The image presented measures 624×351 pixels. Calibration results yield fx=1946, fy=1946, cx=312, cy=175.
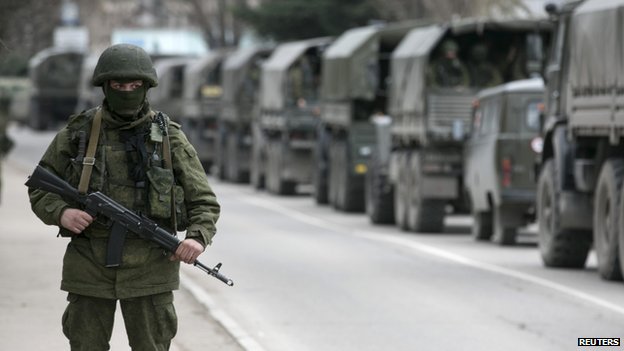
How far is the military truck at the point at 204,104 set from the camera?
49344mm

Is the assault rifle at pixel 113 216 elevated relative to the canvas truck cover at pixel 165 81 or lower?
elevated

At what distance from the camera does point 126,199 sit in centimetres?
810

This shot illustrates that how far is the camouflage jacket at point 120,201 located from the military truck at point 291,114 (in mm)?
29879

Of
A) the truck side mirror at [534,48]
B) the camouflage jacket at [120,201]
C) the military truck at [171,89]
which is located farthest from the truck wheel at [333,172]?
the camouflage jacket at [120,201]

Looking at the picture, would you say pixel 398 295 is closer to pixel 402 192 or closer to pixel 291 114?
pixel 402 192

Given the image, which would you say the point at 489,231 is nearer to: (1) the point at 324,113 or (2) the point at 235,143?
(1) the point at 324,113

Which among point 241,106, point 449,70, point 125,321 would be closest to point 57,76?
point 241,106

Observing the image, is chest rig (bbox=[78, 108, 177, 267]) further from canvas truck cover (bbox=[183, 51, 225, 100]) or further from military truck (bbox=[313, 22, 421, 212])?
canvas truck cover (bbox=[183, 51, 225, 100])

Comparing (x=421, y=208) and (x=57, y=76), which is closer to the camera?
(x=421, y=208)

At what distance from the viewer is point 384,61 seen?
111 feet

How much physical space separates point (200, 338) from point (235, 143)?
32467 millimetres

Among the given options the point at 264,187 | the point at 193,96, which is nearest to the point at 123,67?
the point at 264,187

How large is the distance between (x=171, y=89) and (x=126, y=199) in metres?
46.6

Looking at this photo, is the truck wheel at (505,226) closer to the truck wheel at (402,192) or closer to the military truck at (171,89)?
the truck wheel at (402,192)
